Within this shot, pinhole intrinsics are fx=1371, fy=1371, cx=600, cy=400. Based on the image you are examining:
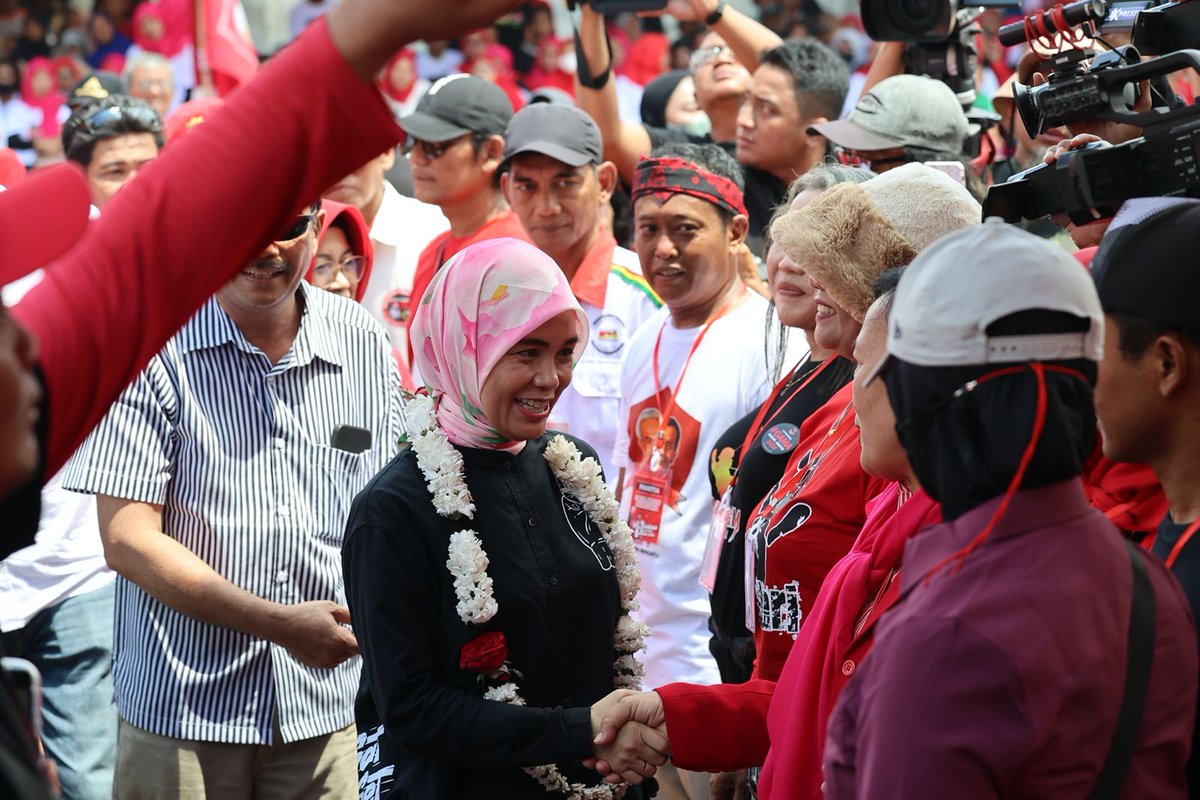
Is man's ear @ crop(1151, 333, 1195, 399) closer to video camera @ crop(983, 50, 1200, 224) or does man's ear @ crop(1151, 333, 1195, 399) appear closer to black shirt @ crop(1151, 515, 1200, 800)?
black shirt @ crop(1151, 515, 1200, 800)

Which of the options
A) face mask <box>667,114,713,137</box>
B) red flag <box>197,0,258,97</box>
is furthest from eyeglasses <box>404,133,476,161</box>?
red flag <box>197,0,258,97</box>

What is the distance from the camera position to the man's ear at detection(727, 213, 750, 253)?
4586 millimetres

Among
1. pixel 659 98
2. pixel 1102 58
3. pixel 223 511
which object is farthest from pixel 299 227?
pixel 659 98

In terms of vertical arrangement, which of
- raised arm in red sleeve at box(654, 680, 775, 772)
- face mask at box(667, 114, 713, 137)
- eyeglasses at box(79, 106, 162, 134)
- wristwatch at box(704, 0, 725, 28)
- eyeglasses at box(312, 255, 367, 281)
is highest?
eyeglasses at box(79, 106, 162, 134)

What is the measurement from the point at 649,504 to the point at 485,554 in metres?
1.62

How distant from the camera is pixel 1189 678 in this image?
1595mm

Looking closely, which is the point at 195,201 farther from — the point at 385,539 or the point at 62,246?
the point at 385,539

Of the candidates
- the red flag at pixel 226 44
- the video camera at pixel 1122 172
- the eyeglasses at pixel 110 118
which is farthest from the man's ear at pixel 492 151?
the video camera at pixel 1122 172

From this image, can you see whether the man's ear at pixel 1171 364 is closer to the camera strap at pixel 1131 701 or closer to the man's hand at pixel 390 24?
the camera strap at pixel 1131 701

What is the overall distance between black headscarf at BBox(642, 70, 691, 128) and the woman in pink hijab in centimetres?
519

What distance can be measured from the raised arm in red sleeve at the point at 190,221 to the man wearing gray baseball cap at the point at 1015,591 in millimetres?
703

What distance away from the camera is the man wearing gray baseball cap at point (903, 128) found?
15.4 ft

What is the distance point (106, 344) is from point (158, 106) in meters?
8.51

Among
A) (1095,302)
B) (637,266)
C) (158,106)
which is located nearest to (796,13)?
(158,106)
